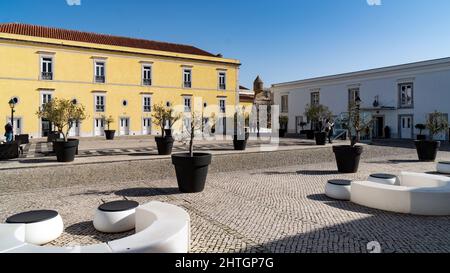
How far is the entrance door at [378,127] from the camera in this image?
27.8 metres

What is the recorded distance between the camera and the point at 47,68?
2498 centimetres

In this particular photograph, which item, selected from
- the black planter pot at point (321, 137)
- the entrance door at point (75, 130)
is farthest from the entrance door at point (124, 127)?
the black planter pot at point (321, 137)

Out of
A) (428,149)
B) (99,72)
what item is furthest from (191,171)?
(99,72)

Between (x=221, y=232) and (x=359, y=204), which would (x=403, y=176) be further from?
(x=221, y=232)

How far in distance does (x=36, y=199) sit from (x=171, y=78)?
25.5 m

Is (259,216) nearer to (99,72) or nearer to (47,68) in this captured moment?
(47,68)

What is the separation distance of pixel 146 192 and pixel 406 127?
25.2 m

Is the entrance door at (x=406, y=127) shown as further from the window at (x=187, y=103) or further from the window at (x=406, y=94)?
the window at (x=187, y=103)

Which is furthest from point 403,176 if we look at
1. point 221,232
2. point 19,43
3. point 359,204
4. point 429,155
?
point 19,43

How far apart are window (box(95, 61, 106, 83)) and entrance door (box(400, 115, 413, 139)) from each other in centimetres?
2470

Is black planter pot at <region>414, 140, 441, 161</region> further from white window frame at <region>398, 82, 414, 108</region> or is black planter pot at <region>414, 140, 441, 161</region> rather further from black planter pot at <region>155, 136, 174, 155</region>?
white window frame at <region>398, 82, 414, 108</region>

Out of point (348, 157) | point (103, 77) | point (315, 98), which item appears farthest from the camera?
point (315, 98)

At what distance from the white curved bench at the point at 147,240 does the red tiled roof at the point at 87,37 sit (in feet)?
89.0

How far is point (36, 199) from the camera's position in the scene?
20.4 feet
